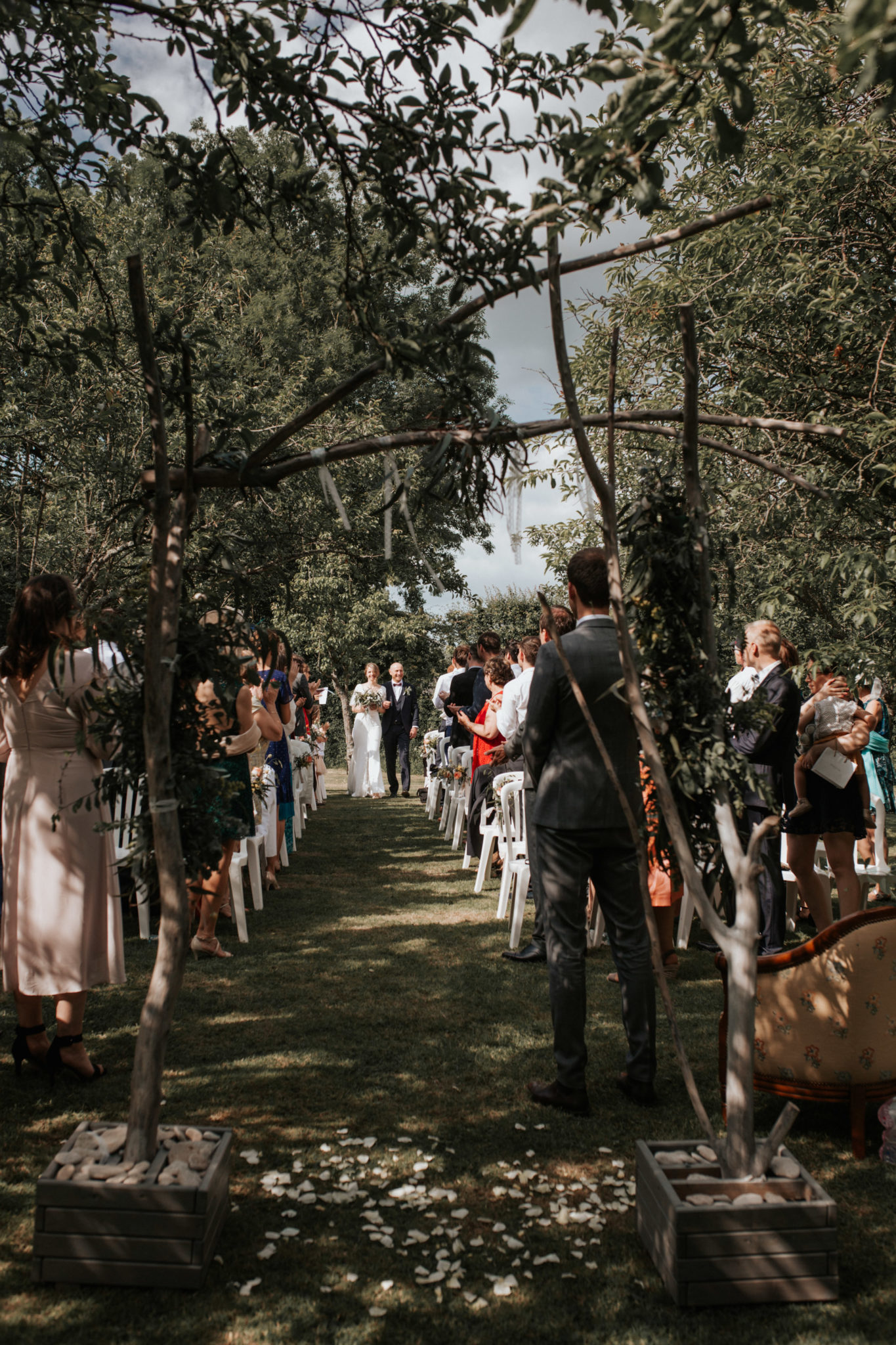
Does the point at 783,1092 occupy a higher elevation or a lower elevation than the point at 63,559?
lower

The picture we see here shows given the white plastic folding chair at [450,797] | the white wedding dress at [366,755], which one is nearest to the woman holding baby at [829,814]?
the white plastic folding chair at [450,797]

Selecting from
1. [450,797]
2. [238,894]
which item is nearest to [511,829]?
[238,894]

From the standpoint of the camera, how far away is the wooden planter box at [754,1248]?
2645 millimetres

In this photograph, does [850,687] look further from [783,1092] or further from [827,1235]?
[827,1235]

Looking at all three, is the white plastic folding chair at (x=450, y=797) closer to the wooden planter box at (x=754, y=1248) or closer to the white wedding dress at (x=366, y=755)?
the white wedding dress at (x=366, y=755)

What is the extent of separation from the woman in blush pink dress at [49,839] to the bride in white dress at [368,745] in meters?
12.7

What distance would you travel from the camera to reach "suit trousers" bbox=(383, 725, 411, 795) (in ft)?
56.7

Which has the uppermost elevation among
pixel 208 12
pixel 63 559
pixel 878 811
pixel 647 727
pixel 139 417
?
pixel 139 417

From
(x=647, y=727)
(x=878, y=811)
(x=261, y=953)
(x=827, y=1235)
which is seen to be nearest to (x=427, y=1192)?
(x=827, y=1235)

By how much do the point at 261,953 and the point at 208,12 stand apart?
523 centimetres

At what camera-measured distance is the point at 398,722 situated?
672 inches

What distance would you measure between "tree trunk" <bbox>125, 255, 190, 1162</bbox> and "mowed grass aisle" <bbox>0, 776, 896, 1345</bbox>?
49 cm

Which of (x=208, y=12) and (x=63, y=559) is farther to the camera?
(x=63, y=559)

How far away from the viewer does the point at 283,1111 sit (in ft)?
13.0
